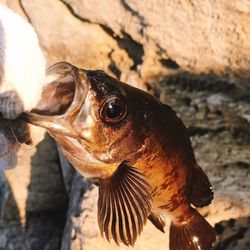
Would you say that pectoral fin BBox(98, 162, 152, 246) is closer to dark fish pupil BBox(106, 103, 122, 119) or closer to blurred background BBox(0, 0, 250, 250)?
dark fish pupil BBox(106, 103, 122, 119)

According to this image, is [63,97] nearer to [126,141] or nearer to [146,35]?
[126,141]

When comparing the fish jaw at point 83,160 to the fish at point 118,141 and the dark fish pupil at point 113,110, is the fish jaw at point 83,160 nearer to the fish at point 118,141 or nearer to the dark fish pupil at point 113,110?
the fish at point 118,141

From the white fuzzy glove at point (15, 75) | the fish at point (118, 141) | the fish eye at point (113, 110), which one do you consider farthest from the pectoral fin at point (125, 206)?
the white fuzzy glove at point (15, 75)

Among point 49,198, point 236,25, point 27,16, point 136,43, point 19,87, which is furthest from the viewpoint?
point 49,198

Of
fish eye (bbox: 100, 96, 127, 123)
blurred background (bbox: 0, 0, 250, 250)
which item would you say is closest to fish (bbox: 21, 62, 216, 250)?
fish eye (bbox: 100, 96, 127, 123)

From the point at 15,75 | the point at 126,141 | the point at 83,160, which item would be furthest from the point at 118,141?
the point at 15,75

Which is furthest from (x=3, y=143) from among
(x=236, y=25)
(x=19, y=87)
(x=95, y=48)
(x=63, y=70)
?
(x=95, y=48)

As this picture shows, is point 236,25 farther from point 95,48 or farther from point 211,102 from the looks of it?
point 95,48
